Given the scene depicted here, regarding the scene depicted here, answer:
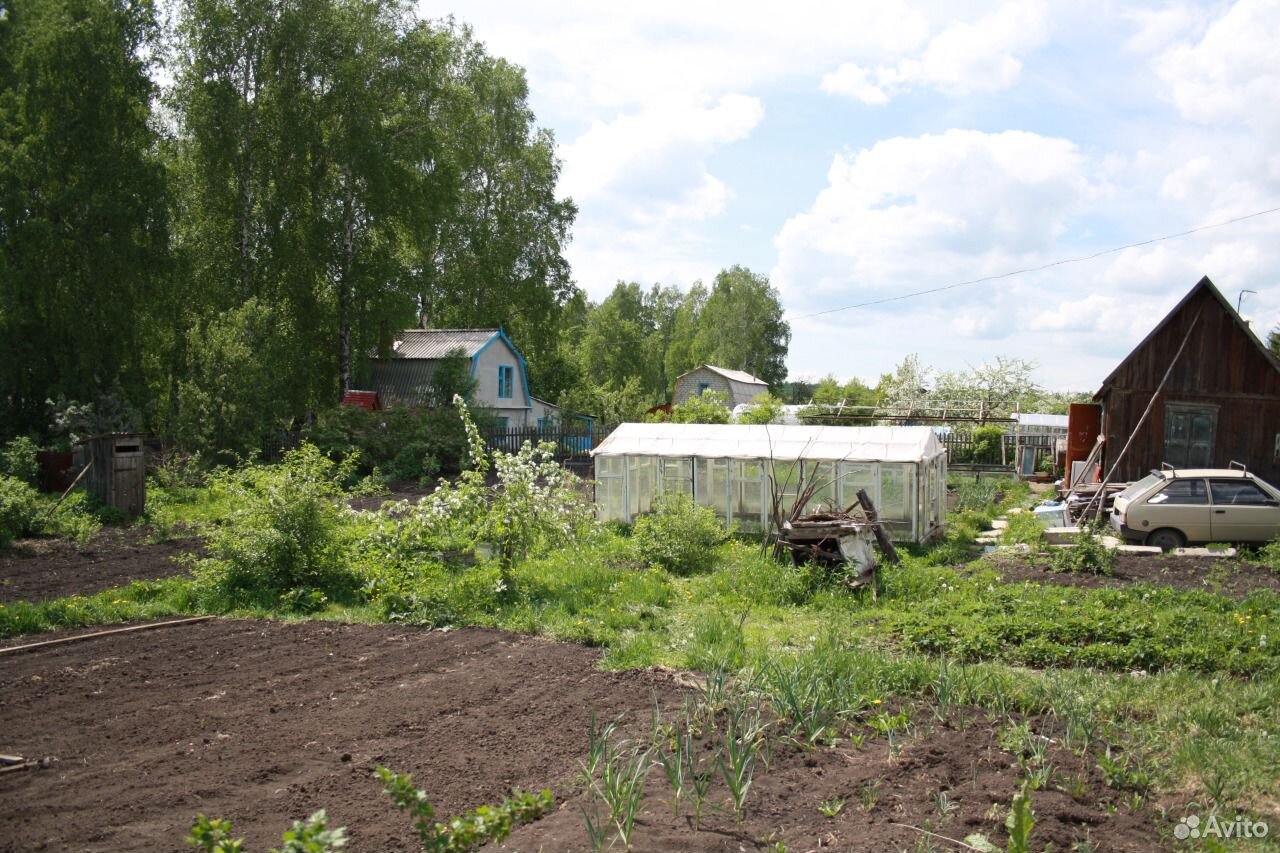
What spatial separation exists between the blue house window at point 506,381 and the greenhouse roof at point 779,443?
62.0ft

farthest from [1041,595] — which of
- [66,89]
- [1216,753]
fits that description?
[66,89]

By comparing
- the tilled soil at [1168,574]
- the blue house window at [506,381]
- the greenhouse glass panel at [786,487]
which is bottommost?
the tilled soil at [1168,574]

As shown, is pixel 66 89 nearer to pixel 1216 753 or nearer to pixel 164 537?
pixel 164 537

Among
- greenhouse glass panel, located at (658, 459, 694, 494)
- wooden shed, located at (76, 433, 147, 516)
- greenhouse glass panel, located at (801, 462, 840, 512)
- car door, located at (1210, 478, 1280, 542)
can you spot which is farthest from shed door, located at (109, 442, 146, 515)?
car door, located at (1210, 478, 1280, 542)

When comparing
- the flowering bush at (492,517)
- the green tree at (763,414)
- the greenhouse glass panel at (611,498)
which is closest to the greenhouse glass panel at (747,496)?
the greenhouse glass panel at (611,498)

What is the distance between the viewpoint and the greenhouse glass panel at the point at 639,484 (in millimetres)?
16031

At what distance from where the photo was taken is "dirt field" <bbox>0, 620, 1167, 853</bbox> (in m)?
4.52

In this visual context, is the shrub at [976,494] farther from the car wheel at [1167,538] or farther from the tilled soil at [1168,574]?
the tilled soil at [1168,574]

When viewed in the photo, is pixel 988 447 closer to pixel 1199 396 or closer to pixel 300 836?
pixel 1199 396

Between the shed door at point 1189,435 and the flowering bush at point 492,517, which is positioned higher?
the shed door at point 1189,435

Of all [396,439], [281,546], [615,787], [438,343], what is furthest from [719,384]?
[615,787]

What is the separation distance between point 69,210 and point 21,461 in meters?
8.67

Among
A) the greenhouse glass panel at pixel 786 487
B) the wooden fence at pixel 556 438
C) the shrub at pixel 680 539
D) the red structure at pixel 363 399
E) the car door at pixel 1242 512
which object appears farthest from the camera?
the red structure at pixel 363 399

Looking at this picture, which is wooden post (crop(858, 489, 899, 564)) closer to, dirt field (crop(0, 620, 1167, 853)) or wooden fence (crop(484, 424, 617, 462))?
dirt field (crop(0, 620, 1167, 853))
